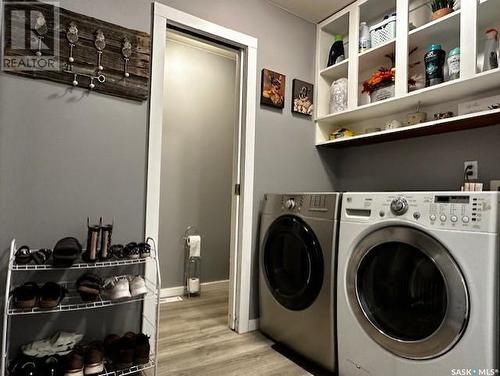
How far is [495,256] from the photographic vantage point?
1054 mm

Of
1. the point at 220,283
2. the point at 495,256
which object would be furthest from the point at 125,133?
the point at 220,283

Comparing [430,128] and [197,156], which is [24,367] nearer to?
[197,156]

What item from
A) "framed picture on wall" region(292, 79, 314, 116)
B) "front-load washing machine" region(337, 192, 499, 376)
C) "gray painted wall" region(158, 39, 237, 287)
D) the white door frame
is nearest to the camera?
"front-load washing machine" region(337, 192, 499, 376)

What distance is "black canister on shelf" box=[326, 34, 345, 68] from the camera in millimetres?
2285

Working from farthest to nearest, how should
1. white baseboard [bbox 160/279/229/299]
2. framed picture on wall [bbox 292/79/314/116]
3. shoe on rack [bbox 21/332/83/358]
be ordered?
1. white baseboard [bbox 160/279/229/299]
2. framed picture on wall [bbox 292/79/314/116]
3. shoe on rack [bbox 21/332/83/358]

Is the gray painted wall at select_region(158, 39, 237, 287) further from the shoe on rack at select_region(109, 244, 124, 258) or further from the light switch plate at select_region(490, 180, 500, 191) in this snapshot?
the light switch plate at select_region(490, 180, 500, 191)

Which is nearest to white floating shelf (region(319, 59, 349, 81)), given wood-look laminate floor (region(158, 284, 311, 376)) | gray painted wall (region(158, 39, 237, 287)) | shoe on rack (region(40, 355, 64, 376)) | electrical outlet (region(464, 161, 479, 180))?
gray painted wall (region(158, 39, 237, 287))

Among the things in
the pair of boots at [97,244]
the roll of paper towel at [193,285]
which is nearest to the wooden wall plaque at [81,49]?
the pair of boots at [97,244]

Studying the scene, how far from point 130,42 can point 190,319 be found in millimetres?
1953

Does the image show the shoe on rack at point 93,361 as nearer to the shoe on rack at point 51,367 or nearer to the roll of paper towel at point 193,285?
the shoe on rack at point 51,367

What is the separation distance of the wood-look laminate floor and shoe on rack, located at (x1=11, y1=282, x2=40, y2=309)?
0.75 m

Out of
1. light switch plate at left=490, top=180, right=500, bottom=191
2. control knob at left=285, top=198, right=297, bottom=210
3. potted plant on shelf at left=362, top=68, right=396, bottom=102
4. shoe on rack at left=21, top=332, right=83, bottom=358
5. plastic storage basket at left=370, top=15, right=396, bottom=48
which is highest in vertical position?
plastic storage basket at left=370, top=15, right=396, bottom=48

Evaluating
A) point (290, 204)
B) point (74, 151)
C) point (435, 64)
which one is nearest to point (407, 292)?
point (290, 204)

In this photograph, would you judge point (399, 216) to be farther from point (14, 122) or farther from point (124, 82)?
point (14, 122)
